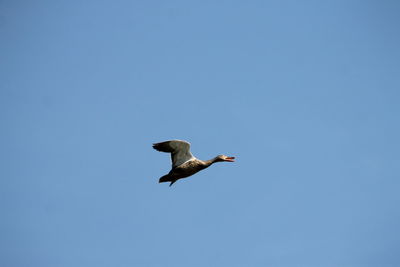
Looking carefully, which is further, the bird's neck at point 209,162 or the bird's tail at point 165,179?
the bird's neck at point 209,162

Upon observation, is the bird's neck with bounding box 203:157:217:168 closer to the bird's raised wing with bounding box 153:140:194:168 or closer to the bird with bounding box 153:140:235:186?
the bird with bounding box 153:140:235:186

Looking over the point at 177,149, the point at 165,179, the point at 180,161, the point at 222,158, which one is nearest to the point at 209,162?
the point at 222,158

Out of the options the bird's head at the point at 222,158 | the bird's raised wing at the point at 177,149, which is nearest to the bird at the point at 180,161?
the bird's raised wing at the point at 177,149

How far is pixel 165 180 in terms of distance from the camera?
40.3 m

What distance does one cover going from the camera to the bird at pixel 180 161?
40.3 m

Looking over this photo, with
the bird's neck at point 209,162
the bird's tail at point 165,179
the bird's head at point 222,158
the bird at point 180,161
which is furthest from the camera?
the bird's head at point 222,158

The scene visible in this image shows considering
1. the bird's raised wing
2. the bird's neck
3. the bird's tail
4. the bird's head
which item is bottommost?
the bird's tail

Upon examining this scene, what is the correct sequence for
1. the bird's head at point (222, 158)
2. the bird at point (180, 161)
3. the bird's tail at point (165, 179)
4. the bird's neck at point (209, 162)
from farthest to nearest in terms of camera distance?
the bird's head at point (222, 158)
the bird's neck at point (209, 162)
the bird at point (180, 161)
the bird's tail at point (165, 179)

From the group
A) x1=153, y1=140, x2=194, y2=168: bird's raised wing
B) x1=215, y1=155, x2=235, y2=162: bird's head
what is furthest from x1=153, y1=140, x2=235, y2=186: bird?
x1=215, y1=155, x2=235, y2=162: bird's head

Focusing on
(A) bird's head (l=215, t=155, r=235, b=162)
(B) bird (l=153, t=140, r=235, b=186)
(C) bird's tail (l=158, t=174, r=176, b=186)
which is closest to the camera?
(C) bird's tail (l=158, t=174, r=176, b=186)

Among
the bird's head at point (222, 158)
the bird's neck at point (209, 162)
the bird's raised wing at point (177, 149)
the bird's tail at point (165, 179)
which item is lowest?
the bird's tail at point (165, 179)

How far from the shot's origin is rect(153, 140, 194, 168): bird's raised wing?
132 feet

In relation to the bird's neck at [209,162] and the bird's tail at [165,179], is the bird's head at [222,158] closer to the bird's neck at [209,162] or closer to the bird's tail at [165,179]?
the bird's neck at [209,162]

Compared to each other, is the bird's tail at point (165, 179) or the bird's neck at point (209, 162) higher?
the bird's neck at point (209, 162)
